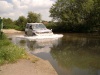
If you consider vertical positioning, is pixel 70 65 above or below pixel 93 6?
below

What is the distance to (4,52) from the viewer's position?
510 inches

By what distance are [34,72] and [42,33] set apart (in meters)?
20.0

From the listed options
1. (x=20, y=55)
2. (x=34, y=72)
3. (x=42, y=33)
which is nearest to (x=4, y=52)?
(x=20, y=55)

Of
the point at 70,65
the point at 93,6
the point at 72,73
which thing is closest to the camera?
the point at 72,73

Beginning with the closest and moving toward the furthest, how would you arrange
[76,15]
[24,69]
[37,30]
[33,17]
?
[24,69] → [37,30] → [76,15] → [33,17]

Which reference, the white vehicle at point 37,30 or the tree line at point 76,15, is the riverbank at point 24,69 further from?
the tree line at point 76,15

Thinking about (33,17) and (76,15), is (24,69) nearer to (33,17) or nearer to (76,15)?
(76,15)

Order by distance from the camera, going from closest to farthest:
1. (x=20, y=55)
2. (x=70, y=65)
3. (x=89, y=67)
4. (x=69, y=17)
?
(x=89, y=67), (x=70, y=65), (x=20, y=55), (x=69, y=17)

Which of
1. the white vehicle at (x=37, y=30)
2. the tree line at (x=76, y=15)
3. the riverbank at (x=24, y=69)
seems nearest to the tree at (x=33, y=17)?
the tree line at (x=76, y=15)

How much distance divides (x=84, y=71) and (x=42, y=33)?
19147 mm

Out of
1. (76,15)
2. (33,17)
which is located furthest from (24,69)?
(33,17)

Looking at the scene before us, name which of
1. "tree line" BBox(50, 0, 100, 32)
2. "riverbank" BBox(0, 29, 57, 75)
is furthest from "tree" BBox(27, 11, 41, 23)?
"riverbank" BBox(0, 29, 57, 75)

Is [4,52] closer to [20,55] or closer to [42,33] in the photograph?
[20,55]

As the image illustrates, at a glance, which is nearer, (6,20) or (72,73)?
(72,73)
